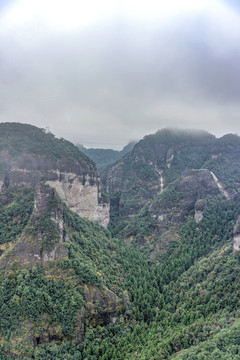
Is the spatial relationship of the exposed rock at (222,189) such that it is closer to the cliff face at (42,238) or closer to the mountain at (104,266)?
the mountain at (104,266)

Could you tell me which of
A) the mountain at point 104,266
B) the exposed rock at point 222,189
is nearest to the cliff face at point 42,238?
the mountain at point 104,266

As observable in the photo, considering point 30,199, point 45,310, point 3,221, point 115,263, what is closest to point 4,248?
point 3,221

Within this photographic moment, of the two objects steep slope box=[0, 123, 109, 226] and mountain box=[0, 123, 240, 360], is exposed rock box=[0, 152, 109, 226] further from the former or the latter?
mountain box=[0, 123, 240, 360]

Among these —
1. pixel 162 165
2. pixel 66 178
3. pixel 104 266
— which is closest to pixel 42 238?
pixel 104 266

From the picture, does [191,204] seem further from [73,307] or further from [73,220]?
[73,307]

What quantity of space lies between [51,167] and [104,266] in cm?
3382

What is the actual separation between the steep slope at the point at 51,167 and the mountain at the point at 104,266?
32cm

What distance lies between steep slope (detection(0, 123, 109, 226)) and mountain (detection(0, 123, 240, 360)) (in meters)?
0.32

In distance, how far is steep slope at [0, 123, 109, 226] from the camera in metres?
65.5

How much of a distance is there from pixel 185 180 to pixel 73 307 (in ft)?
178

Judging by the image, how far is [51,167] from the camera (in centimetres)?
7362

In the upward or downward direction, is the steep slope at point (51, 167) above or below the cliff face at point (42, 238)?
above

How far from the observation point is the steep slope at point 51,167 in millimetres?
65500

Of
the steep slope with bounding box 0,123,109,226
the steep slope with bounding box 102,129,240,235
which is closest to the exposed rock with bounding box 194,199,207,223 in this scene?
the steep slope with bounding box 102,129,240,235
